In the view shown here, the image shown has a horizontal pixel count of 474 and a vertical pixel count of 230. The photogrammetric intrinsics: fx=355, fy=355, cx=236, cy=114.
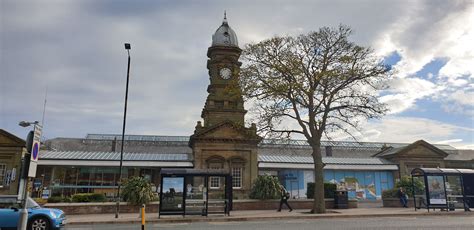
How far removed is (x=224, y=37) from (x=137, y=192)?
22.1 metres

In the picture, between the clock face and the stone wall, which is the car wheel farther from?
the clock face

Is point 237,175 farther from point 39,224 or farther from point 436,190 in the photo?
point 39,224

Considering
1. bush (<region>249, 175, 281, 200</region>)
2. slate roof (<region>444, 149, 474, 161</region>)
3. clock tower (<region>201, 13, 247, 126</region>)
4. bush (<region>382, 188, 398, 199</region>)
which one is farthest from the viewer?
slate roof (<region>444, 149, 474, 161</region>)

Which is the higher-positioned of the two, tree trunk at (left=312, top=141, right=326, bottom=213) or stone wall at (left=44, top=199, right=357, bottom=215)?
tree trunk at (left=312, top=141, right=326, bottom=213)

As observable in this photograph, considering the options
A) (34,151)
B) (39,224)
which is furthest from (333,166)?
(34,151)

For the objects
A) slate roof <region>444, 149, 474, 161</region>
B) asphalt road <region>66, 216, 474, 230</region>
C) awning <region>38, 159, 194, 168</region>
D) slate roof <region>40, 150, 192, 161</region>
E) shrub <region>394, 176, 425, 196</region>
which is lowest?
asphalt road <region>66, 216, 474, 230</region>

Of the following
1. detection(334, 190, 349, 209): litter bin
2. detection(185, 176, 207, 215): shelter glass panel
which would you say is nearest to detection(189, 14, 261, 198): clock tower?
detection(334, 190, 349, 209): litter bin

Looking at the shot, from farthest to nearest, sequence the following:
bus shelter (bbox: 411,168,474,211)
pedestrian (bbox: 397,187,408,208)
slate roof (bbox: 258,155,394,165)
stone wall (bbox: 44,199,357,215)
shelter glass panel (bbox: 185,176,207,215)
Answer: slate roof (bbox: 258,155,394,165) < pedestrian (bbox: 397,187,408,208) < bus shelter (bbox: 411,168,474,211) < stone wall (bbox: 44,199,357,215) < shelter glass panel (bbox: 185,176,207,215)

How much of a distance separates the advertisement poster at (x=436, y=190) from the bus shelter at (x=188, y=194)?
535 inches

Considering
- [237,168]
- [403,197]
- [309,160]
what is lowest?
[403,197]

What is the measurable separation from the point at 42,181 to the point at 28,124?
98.1 ft

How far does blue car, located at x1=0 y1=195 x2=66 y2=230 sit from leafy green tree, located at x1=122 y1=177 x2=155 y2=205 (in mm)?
9815

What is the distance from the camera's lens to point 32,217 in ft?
44.6

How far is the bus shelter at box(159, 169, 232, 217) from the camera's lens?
65.1 feet
